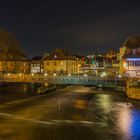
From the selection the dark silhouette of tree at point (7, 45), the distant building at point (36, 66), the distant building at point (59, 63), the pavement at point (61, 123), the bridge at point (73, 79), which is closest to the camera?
the pavement at point (61, 123)

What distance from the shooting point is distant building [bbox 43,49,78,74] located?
146238 millimetres

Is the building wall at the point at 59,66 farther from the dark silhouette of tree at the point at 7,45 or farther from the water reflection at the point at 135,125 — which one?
the water reflection at the point at 135,125

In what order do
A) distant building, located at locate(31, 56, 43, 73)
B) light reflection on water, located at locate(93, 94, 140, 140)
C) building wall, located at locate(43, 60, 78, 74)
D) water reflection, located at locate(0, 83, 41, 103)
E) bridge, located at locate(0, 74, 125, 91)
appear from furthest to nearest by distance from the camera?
1. distant building, located at locate(31, 56, 43, 73)
2. building wall, located at locate(43, 60, 78, 74)
3. water reflection, located at locate(0, 83, 41, 103)
4. bridge, located at locate(0, 74, 125, 91)
5. light reflection on water, located at locate(93, 94, 140, 140)

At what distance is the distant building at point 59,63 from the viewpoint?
5757 inches

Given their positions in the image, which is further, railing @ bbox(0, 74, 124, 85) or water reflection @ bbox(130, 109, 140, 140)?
railing @ bbox(0, 74, 124, 85)

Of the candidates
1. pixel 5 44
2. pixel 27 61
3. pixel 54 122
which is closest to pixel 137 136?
pixel 54 122

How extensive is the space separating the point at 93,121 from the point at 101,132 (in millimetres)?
5863

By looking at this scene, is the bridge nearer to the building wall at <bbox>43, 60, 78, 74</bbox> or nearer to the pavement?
the pavement

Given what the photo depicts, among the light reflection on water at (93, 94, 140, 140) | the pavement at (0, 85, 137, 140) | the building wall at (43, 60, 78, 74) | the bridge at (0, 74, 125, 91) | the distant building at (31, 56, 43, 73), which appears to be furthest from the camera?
the distant building at (31, 56, 43, 73)

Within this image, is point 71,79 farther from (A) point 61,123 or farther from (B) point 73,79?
(A) point 61,123

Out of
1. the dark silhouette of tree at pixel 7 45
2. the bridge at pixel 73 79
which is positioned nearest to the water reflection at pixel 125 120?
the bridge at pixel 73 79

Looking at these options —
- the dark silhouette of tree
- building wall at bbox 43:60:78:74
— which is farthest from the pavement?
building wall at bbox 43:60:78:74

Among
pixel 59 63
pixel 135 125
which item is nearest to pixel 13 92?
pixel 135 125

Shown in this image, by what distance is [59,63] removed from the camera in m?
147
